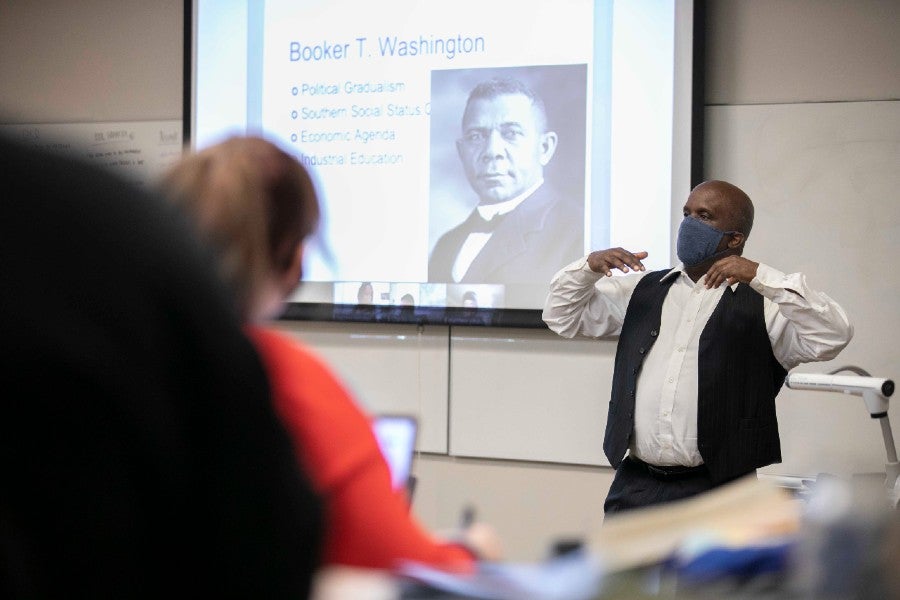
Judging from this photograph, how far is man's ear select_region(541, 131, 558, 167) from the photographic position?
400 cm

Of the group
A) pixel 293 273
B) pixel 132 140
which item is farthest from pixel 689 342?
pixel 132 140

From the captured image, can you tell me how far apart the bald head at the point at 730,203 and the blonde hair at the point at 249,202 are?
86.4 inches

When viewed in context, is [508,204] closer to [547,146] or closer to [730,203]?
[547,146]

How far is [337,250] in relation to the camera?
14.2ft

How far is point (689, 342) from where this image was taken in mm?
2887

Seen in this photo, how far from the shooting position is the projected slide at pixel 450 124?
3910 mm

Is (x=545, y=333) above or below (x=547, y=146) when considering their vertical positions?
below

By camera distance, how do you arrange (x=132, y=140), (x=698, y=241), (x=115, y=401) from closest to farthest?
1. (x=115, y=401)
2. (x=698, y=241)
3. (x=132, y=140)

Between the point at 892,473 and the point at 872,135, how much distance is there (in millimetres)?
1299

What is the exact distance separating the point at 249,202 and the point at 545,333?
10.1ft

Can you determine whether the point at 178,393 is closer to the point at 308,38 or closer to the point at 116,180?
the point at 116,180

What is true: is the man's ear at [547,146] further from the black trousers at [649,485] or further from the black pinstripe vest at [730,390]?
the black trousers at [649,485]

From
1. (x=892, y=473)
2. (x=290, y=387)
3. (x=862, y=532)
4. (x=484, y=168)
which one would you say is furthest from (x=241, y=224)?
(x=484, y=168)

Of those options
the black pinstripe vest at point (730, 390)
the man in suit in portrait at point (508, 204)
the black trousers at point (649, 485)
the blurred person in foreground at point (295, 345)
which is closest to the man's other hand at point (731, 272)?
the black pinstripe vest at point (730, 390)
